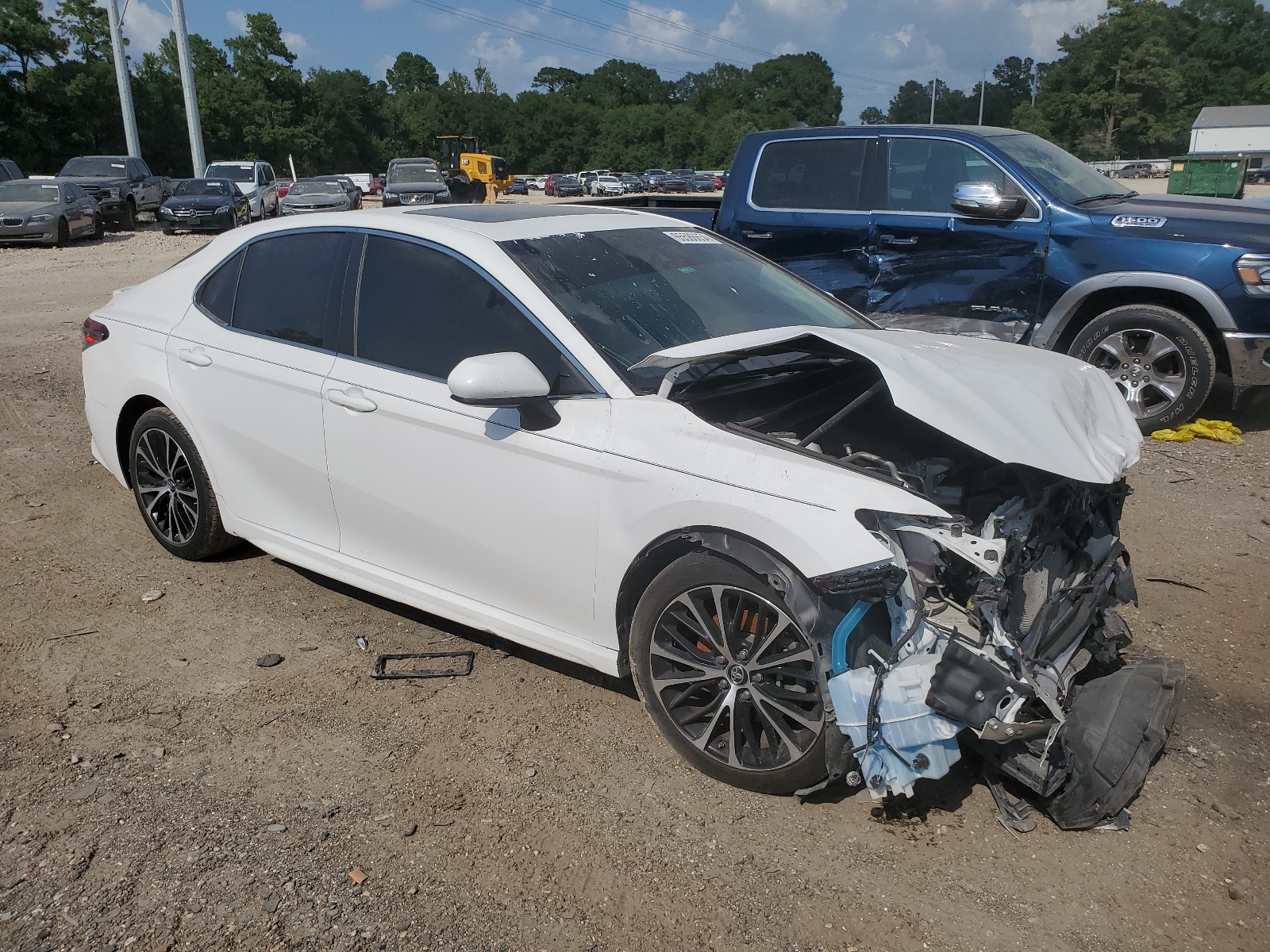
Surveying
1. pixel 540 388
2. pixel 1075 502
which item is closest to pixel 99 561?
pixel 540 388

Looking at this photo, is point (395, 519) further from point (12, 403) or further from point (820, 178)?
point (12, 403)

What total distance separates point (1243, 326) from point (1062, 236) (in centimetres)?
127

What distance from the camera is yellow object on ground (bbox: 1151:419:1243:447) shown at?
6.81 meters

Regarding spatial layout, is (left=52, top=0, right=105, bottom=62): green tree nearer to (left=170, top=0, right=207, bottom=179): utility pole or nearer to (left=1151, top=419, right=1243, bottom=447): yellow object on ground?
(left=170, top=0, right=207, bottom=179): utility pole

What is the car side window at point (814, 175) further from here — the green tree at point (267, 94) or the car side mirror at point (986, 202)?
the green tree at point (267, 94)

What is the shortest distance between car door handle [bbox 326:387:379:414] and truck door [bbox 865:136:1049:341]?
4423 mm

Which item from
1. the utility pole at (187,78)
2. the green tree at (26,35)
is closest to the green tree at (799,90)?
the green tree at (26,35)

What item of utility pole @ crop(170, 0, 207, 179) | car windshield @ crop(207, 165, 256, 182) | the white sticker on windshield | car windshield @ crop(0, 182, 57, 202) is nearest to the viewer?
the white sticker on windshield

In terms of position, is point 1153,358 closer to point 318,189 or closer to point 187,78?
point 318,189

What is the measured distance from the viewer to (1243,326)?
6.41 metres

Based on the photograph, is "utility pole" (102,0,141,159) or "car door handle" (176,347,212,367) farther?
"utility pole" (102,0,141,159)

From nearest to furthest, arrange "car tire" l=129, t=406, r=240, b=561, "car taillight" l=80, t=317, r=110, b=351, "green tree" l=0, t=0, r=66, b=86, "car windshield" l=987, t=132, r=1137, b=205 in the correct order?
"car tire" l=129, t=406, r=240, b=561, "car taillight" l=80, t=317, r=110, b=351, "car windshield" l=987, t=132, r=1137, b=205, "green tree" l=0, t=0, r=66, b=86

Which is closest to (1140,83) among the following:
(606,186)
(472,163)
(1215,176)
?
(606,186)

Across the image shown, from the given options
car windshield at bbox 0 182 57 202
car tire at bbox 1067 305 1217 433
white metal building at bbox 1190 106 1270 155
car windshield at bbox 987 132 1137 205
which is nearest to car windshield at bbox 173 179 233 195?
car windshield at bbox 0 182 57 202
